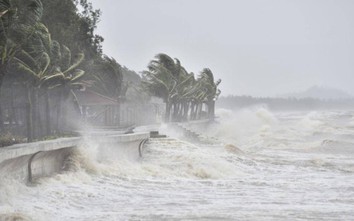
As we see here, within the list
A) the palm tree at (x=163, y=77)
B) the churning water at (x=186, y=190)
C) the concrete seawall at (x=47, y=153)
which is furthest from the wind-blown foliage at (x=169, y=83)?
the concrete seawall at (x=47, y=153)

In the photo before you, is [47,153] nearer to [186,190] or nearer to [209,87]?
[186,190]

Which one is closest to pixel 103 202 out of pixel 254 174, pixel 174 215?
pixel 174 215

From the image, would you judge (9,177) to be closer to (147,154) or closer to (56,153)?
(56,153)

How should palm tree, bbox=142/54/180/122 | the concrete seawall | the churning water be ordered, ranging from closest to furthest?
1. the churning water
2. the concrete seawall
3. palm tree, bbox=142/54/180/122

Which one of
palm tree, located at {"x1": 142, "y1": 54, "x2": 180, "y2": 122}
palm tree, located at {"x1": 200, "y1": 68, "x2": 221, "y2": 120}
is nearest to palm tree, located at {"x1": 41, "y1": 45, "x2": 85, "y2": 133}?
palm tree, located at {"x1": 142, "y1": 54, "x2": 180, "y2": 122}

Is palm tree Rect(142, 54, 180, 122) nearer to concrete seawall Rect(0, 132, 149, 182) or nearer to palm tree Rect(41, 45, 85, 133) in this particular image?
palm tree Rect(41, 45, 85, 133)

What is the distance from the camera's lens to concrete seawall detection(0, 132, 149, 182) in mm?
15367

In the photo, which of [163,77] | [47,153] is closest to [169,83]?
[163,77]

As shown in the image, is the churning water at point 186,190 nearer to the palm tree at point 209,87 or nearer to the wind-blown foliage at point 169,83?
the wind-blown foliage at point 169,83

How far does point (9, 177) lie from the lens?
15195 millimetres

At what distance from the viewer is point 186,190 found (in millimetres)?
17609

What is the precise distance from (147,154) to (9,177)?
35.4 ft

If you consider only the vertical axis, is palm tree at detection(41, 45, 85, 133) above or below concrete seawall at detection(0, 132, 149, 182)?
above

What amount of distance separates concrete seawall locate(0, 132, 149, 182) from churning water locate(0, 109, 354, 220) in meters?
0.39
